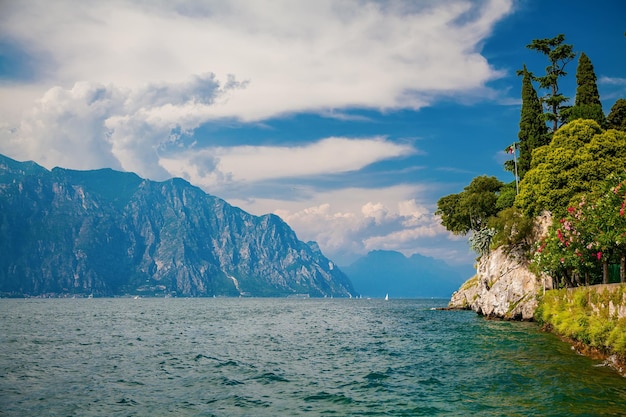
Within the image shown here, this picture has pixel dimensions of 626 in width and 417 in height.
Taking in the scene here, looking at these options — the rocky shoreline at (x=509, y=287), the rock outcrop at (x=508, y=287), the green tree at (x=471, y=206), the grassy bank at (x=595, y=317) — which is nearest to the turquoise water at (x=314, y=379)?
the grassy bank at (x=595, y=317)

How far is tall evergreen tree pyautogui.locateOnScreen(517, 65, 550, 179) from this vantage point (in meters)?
70.2

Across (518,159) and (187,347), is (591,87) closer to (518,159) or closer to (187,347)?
(518,159)

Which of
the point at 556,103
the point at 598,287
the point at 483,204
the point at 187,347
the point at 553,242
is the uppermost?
the point at 556,103

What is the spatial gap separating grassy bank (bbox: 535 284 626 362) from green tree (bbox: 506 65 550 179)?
33870mm

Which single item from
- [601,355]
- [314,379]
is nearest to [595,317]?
[601,355]

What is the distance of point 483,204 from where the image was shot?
85188 millimetres

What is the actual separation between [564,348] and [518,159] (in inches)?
1896

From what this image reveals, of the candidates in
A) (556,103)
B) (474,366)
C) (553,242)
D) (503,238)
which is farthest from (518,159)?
(474,366)

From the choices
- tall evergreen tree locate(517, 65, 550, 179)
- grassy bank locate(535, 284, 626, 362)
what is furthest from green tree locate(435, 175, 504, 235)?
grassy bank locate(535, 284, 626, 362)

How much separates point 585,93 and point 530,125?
835 centimetres

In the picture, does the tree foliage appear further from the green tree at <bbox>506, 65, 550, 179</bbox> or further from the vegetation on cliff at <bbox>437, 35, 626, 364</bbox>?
the green tree at <bbox>506, 65, 550, 179</bbox>

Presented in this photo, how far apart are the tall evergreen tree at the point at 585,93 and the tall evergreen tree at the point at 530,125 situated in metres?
4.21

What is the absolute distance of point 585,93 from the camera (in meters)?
67.1

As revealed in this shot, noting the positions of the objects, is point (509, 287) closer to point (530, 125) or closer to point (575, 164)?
point (575, 164)
